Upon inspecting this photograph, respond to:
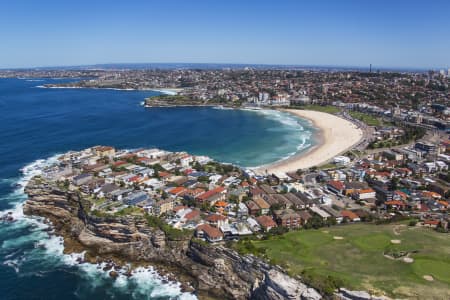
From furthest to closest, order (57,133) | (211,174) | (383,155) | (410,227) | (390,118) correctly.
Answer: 1. (390,118)
2. (57,133)
3. (383,155)
4. (211,174)
5. (410,227)

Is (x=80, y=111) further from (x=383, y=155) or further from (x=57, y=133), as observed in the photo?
(x=383, y=155)

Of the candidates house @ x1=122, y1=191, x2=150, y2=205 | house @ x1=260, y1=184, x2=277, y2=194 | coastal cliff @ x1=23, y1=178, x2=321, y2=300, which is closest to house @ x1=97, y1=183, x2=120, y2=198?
coastal cliff @ x1=23, y1=178, x2=321, y2=300

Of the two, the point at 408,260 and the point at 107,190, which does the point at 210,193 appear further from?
the point at 408,260

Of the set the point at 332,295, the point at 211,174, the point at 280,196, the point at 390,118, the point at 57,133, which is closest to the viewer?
the point at 332,295

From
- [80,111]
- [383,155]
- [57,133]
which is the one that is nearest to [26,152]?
[57,133]

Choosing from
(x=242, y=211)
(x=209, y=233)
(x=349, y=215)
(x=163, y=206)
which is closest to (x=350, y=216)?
(x=349, y=215)
